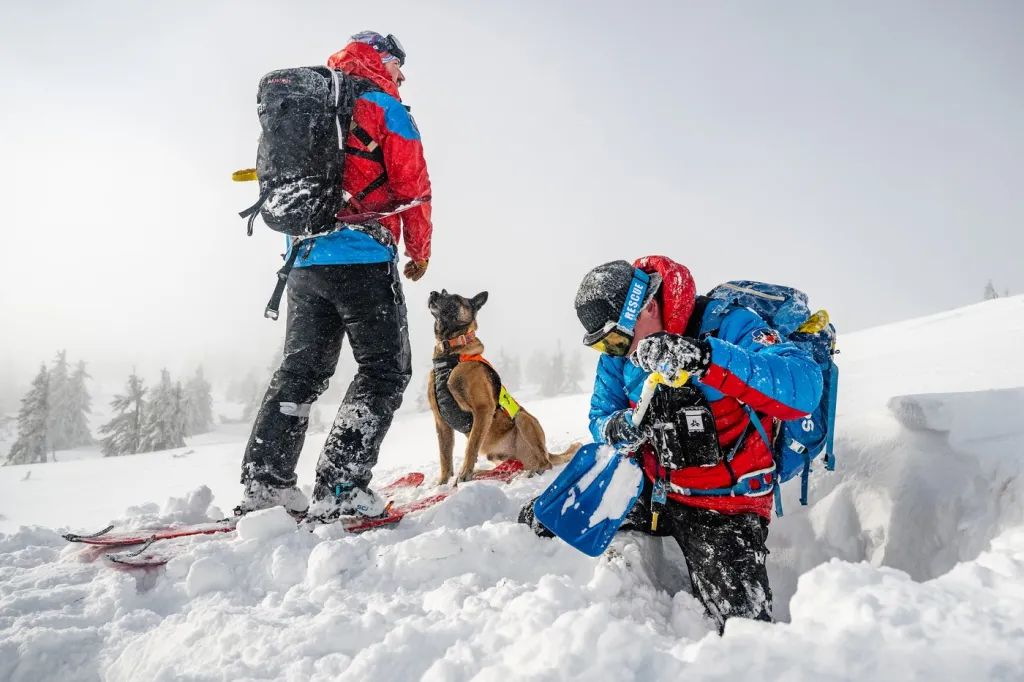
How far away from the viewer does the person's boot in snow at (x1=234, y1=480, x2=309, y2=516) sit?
8.80 ft

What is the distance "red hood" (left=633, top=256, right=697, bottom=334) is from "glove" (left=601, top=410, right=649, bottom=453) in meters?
0.47

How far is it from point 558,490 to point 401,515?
95 centimetres

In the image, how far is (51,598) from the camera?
188 centimetres

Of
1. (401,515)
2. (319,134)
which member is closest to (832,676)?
(401,515)

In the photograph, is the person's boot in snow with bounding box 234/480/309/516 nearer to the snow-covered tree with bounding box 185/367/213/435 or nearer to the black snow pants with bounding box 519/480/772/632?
the black snow pants with bounding box 519/480/772/632

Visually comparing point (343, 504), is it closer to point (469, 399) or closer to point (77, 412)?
point (469, 399)

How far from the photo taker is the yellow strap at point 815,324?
266 cm

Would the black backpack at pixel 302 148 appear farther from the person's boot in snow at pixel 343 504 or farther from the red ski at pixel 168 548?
the red ski at pixel 168 548

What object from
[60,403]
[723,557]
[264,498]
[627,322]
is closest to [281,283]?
[264,498]

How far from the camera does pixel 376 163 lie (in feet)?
9.10

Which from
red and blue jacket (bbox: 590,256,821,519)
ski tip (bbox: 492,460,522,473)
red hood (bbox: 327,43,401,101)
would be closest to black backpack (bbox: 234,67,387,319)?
red hood (bbox: 327,43,401,101)

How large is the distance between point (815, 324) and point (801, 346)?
0.37 m

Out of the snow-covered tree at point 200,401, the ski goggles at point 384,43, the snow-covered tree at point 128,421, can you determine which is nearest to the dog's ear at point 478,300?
the ski goggles at point 384,43

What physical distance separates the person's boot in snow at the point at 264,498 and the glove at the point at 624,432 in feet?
5.99
